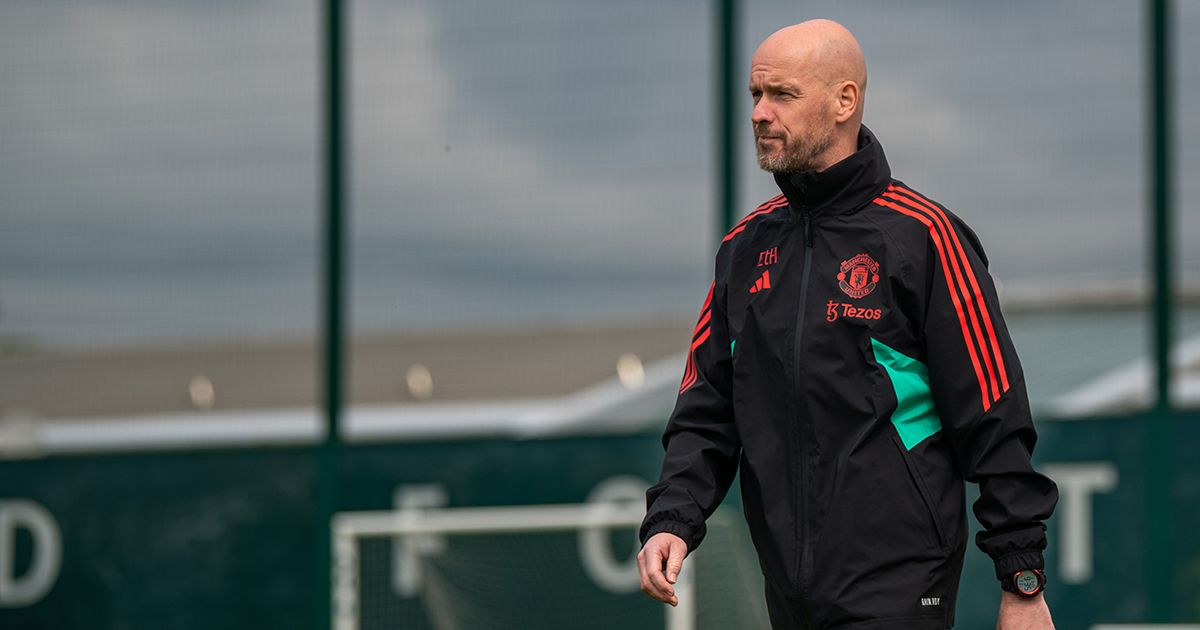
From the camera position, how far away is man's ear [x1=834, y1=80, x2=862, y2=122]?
2818 mm

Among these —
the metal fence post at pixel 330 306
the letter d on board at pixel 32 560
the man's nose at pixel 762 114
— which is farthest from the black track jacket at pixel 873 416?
the letter d on board at pixel 32 560

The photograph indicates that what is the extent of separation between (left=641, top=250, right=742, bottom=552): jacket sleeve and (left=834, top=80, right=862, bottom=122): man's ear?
0.35m

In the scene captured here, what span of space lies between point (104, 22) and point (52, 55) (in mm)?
275

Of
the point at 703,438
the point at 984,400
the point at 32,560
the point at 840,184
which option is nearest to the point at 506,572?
the point at 32,560

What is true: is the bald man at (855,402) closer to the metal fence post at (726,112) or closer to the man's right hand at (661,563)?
the man's right hand at (661,563)

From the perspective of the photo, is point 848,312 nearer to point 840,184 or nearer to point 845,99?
point 840,184

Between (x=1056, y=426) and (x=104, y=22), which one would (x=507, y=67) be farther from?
(x=1056, y=426)

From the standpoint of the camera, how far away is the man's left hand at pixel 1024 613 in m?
2.59

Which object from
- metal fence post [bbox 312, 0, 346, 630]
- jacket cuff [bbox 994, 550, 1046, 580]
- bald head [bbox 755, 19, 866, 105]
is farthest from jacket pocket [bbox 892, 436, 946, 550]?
metal fence post [bbox 312, 0, 346, 630]

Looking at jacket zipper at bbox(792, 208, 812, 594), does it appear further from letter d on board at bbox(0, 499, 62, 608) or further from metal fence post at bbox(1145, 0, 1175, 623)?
letter d on board at bbox(0, 499, 62, 608)

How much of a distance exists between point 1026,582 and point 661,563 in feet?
1.87

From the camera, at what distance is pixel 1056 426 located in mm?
6020

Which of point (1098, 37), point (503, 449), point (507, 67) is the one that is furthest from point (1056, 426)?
point (507, 67)

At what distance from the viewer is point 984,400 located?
104 inches
